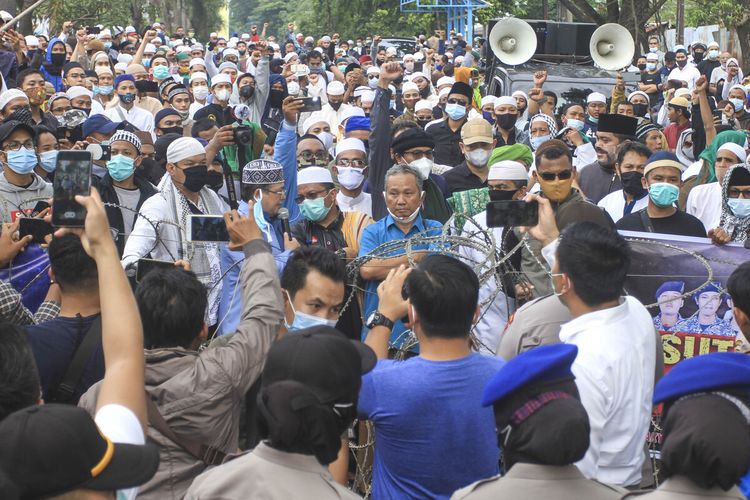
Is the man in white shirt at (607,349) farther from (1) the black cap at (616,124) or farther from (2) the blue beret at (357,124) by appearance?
(2) the blue beret at (357,124)

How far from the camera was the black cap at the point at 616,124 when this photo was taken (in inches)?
350

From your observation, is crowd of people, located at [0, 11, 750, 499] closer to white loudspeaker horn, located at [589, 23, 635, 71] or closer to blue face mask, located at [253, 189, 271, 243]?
blue face mask, located at [253, 189, 271, 243]

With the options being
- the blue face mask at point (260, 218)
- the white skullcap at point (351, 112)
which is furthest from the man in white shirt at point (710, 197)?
the white skullcap at point (351, 112)

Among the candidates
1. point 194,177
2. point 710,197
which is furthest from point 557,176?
point 194,177

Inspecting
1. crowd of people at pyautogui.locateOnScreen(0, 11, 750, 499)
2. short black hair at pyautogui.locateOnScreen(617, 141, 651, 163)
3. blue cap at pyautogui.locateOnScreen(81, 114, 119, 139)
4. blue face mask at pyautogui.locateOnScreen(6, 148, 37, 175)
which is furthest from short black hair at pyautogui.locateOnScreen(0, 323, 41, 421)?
blue cap at pyautogui.locateOnScreen(81, 114, 119, 139)

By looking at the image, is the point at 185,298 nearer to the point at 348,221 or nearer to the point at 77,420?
the point at 77,420

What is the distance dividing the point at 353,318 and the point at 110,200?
208 centimetres

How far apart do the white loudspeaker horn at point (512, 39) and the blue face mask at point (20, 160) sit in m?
9.56

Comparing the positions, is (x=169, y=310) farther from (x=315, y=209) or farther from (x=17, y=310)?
(x=315, y=209)

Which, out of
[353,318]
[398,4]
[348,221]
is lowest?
[353,318]

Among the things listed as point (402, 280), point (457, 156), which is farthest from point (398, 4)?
point (402, 280)

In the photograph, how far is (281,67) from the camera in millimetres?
21047

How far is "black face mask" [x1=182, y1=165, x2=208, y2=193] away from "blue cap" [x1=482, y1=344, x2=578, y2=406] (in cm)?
369

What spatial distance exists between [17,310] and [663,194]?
4.09 meters
